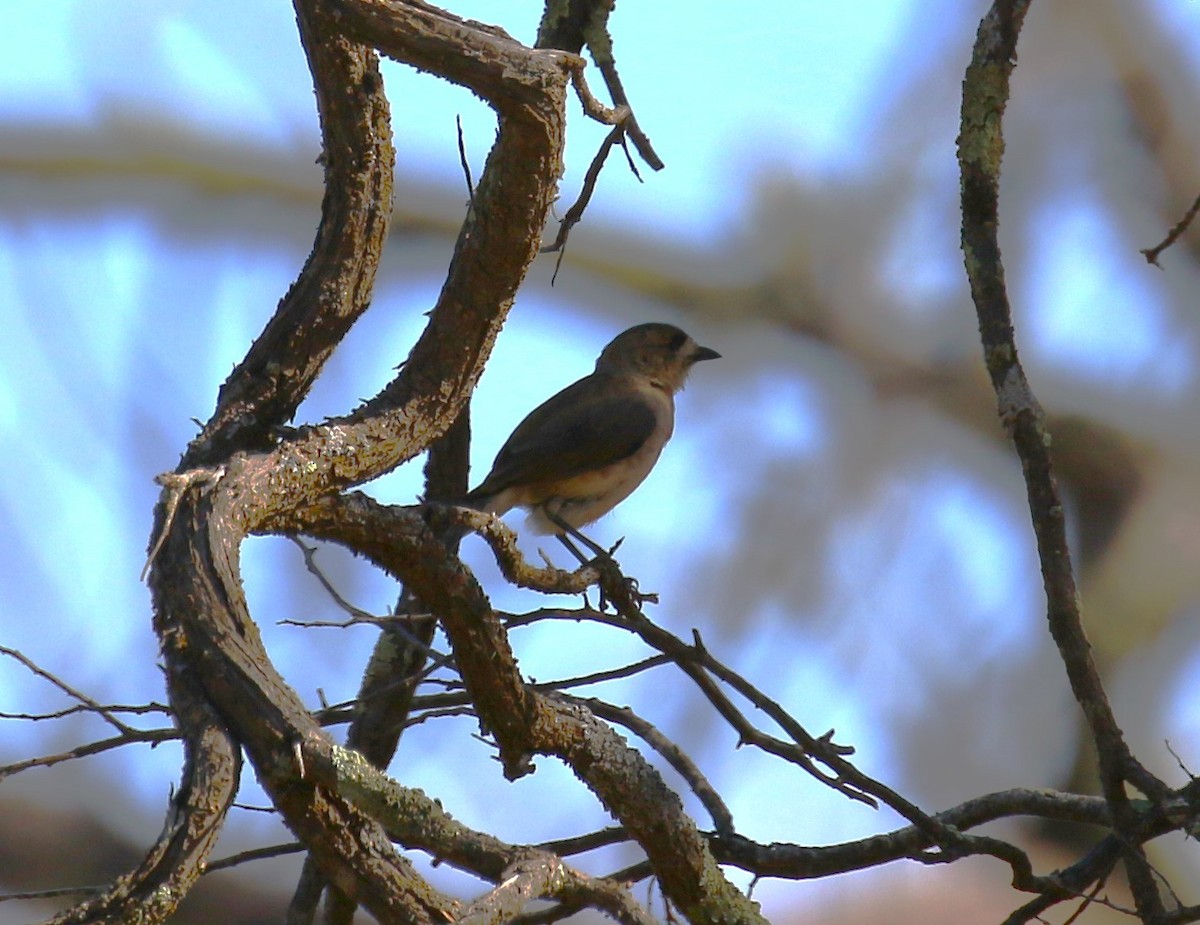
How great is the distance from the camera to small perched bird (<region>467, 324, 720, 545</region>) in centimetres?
449

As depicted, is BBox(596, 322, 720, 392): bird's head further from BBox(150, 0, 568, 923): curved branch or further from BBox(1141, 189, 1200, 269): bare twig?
BBox(150, 0, 568, 923): curved branch

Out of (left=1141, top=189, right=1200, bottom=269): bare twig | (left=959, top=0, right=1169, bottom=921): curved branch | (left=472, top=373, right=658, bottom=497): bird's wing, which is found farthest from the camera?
(left=472, top=373, right=658, bottom=497): bird's wing

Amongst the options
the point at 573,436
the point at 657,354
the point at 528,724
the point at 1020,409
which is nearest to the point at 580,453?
the point at 573,436

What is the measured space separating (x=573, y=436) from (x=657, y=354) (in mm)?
975

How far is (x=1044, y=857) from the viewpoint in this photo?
6.22 meters

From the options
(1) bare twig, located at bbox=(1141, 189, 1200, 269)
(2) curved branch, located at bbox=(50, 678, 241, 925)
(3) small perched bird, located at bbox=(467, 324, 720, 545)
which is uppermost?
(3) small perched bird, located at bbox=(467, 324, 720, 545)

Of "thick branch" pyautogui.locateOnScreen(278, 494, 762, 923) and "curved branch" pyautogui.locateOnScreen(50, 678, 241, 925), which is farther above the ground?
"thick branch" pyautogui.locateOnScreen(278, 494, 762, 923)

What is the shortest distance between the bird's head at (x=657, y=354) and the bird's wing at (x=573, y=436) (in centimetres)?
36

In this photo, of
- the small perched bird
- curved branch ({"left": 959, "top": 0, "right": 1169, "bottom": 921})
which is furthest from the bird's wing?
curved branch ({"left": 959, "top": 0, "right": 1169, "bottom": 921})

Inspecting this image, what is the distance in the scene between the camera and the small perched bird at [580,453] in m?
4.49

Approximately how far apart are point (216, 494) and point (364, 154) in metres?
0.73

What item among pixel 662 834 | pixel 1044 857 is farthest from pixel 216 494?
pixel 1044 857

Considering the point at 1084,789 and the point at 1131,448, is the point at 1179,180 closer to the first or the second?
the point at 1131,448

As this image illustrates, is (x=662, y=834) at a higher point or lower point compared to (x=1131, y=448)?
lower
